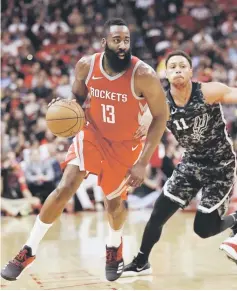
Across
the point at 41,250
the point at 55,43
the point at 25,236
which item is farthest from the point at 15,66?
the point at 41,250

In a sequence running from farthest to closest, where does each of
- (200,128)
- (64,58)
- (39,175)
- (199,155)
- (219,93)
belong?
(64,58) < (39,175) < (199,155) < (200,128) < (219,93)

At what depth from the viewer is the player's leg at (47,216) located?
4.29 metres

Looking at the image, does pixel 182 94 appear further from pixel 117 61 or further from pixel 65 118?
pixel 65 118

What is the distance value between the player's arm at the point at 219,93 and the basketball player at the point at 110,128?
1.67 feet

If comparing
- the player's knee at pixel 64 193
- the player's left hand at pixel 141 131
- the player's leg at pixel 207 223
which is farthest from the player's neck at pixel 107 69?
the player's leg at pixel 207 223

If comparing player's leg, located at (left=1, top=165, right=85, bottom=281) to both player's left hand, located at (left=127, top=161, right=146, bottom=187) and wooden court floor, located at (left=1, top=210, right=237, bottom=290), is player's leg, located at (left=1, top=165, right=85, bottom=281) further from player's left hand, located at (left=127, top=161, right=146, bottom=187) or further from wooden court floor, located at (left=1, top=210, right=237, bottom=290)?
player's left hand, located at (left=127, top=161, right=146, bottom=187)

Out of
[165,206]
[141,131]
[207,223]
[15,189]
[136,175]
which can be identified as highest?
[141,131]

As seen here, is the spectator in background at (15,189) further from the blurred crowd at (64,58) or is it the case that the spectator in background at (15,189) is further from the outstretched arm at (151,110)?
the outstretched arm at (151,110)

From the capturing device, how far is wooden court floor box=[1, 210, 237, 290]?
4637 millimetres

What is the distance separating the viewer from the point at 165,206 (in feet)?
16.0

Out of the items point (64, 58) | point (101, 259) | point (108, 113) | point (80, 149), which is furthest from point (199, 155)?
point (64, 58)

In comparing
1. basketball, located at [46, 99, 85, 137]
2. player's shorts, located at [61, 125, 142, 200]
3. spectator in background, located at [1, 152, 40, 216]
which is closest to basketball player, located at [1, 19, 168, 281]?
player's shorts, located at [61, 125, 142, 200]

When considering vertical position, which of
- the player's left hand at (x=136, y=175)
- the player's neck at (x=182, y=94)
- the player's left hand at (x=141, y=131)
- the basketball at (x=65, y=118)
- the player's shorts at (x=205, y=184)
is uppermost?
the player's neck at (x=182, y=94)

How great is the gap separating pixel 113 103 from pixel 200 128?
2.63 feet
